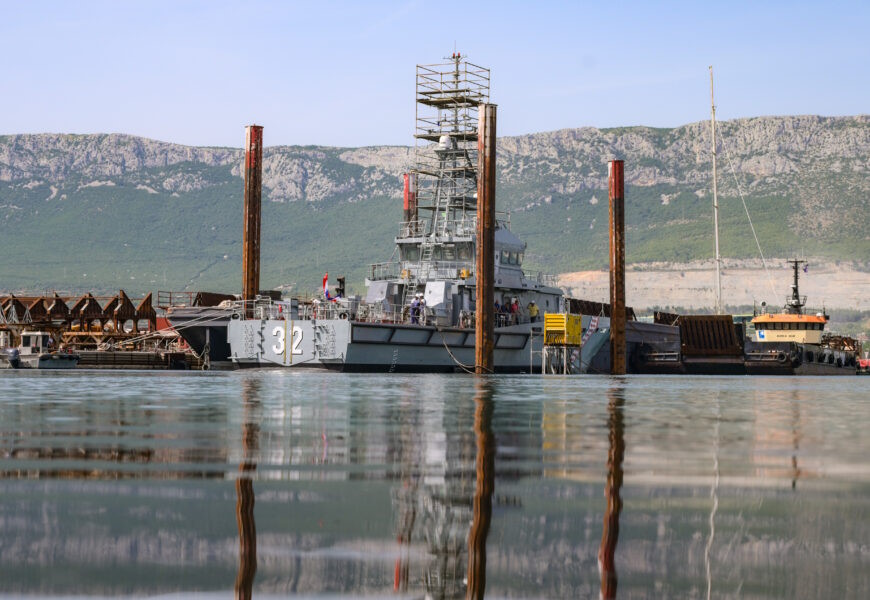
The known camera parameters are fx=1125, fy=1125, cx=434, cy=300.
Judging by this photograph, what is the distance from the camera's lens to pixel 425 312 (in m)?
46.2

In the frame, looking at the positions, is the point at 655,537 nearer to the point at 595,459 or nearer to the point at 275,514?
the point at 275,514

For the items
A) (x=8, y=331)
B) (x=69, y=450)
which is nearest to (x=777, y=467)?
(x=69, y=450)

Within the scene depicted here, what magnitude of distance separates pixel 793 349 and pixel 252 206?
34239mm

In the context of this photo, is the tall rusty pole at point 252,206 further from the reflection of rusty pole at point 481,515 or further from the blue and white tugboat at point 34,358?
the reflection of rusty pole at point 481,515

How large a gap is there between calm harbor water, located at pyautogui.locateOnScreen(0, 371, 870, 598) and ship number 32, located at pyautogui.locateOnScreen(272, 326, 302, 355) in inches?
1302

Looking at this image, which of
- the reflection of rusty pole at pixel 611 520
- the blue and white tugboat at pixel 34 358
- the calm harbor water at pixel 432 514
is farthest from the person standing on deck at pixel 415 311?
the reflection of rusty pole at pixel 611 520

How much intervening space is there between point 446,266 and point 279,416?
3583 cm

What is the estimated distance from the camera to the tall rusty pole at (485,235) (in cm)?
3772

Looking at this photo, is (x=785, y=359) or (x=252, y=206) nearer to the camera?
(x=252, y=206)

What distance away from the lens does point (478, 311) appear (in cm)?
3856

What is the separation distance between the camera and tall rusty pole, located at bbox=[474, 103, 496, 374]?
3772cm

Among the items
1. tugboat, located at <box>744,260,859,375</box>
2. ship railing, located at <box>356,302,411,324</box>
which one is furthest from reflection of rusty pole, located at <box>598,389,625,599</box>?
tugboat, located at <box>744,260,859,375</box>

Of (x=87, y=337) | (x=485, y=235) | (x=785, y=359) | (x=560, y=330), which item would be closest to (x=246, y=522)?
(x=485, y=235)

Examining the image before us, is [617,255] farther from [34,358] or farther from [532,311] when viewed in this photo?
[34,358]
